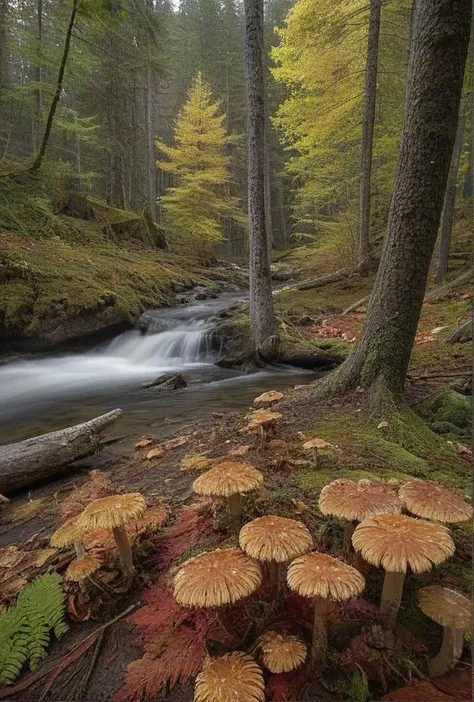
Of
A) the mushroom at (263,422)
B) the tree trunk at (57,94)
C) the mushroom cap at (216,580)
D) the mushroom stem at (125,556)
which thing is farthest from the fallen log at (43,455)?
the tree trunk at (57,94)

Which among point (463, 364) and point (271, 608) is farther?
point (463, 364)

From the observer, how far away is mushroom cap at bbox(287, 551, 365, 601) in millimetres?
1296

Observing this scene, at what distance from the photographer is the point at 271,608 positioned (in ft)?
5.11

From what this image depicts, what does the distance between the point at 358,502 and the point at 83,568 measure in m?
1.32

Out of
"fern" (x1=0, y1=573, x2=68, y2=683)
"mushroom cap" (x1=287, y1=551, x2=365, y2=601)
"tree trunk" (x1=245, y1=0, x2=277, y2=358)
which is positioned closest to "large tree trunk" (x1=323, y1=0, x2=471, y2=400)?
"mushroom cap" (x1=287, y1=551, x2=365, y2=601)

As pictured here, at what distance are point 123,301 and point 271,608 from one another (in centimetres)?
1068

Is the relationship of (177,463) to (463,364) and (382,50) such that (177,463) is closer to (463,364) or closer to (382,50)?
(463,364)

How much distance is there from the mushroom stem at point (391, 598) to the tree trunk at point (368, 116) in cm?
1190

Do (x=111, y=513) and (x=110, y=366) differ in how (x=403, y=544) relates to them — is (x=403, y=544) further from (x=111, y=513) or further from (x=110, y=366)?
(x=110, y=366)

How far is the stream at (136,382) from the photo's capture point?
6246mm

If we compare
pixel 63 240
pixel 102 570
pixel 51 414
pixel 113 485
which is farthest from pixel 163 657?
pixel 63 240

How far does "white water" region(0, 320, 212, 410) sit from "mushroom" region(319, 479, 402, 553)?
6.80 meters

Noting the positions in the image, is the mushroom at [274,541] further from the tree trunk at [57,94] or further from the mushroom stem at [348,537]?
the tree trunk at [57,94]

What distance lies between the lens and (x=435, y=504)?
1.60 metres
